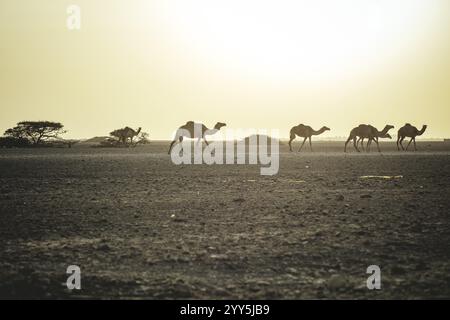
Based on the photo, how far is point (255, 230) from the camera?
789 cm

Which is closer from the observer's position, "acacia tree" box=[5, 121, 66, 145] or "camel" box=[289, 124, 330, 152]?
"camel" box=[289, 124, 330, 152]

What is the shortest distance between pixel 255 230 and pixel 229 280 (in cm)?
264

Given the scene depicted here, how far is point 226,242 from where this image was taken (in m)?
7.03

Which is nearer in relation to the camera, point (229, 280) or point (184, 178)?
point (229, 280)

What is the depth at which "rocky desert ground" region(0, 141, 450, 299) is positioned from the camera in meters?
5.10

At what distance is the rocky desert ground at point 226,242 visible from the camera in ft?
16.7

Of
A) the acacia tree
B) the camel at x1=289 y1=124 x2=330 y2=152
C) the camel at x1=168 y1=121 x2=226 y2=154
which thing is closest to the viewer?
the camel at x1=168 y1=121 x2=226 y2=154

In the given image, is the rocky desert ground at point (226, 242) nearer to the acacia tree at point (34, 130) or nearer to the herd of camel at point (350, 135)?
the herd of camel at point (350, 135)

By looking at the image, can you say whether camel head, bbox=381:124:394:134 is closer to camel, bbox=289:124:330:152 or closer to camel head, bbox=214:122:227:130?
camel, bbox=289:124:330:152

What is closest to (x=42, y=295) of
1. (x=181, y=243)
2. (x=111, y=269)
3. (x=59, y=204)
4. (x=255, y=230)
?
(x=111, y=269)

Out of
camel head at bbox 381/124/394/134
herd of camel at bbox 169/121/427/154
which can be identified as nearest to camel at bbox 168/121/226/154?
herd of camel at bbox 169/121/427/154

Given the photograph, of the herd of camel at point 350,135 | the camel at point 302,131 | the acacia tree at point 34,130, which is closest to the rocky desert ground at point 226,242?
the herd of camel at point 350,135

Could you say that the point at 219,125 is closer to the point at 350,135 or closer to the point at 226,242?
the point at 350,135
